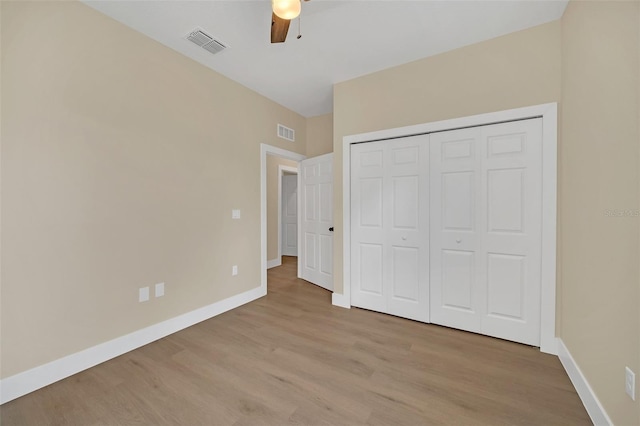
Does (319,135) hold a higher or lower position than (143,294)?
higher

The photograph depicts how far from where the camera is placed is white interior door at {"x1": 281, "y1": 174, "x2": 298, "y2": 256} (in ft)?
21.4

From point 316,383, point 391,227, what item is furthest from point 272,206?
point 316,383

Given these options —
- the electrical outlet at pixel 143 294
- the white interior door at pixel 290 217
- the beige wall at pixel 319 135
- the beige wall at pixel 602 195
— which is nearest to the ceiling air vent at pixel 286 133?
the beige wall at pixel 319 135

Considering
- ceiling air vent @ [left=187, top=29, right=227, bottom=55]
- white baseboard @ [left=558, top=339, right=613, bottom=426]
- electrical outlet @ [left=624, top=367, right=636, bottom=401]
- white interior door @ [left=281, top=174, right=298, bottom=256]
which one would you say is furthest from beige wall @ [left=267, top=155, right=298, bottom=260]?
electrical outlet @ [left=624, top=367, right=636, bottom=401]

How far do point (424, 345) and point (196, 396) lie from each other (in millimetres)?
1851

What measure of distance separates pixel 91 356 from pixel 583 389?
347cm

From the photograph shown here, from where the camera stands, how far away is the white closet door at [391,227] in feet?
8.89

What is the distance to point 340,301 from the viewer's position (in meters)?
3.20

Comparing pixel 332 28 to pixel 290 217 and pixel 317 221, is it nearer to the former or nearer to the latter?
pixel 317 221

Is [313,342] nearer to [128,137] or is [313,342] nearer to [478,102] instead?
[128,137]

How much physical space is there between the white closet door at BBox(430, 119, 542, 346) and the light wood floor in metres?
0.25

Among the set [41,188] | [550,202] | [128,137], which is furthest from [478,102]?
[41,188]

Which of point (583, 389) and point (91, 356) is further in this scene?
point (91, 356)

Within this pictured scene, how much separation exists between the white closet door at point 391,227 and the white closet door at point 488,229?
0.13 meters
